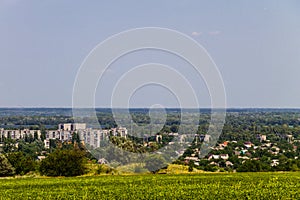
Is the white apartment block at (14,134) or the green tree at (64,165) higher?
the green tree at (64,165)

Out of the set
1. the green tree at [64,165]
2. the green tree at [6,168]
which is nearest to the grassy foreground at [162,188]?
the green tree at [64,165]

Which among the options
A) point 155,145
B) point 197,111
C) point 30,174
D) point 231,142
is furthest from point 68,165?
point 231,142

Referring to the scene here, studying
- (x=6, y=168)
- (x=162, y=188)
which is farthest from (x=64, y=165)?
(x=162, y=188)

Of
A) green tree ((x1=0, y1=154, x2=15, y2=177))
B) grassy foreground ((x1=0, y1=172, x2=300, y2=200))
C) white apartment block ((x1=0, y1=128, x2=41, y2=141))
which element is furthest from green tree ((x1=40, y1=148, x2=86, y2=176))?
white apartment block ((x1=0, y1=128, x2=41, y2=141))

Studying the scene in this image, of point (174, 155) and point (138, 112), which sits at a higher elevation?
point (138, 112)

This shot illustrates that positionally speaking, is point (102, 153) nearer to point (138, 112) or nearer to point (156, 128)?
point (156, 128)

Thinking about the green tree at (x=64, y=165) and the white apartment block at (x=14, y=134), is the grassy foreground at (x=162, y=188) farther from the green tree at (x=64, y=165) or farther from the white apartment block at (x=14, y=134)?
the white apartment block at (x=14, y=134)

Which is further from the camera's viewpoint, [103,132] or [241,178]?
[103,132]

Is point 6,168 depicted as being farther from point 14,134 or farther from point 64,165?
point 14,134

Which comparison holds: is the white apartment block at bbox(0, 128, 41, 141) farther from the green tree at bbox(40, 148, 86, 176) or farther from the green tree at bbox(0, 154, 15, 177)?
the green tree at bbox(40, 148, 86, 176)
